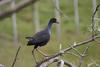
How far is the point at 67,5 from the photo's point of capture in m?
14.8

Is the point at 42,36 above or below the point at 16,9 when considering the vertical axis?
below

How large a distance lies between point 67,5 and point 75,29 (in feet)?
5.15

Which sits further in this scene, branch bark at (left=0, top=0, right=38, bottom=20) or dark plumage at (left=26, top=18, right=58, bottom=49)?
dark plumage at (left=26, top=18, right=58, bottom=49)

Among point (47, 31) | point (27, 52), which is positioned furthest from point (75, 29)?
point (47, 31)

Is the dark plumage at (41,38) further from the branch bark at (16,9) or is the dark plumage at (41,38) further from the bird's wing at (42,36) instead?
the branch bark at (16,9)

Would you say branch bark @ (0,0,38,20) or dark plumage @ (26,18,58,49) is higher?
branch bark @ (0,0,38,20)

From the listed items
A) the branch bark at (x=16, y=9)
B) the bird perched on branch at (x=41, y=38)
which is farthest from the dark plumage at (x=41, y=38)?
the branch bark at (x=16, y=9)

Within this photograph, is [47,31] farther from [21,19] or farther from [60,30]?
[21,19]

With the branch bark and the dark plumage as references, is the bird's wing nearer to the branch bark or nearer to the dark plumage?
the dark plumage

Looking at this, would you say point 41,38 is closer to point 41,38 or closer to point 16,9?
point 41,38

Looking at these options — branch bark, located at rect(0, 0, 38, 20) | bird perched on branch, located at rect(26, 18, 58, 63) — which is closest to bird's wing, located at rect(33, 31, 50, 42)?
bird perched on branch, located at rect(26, 18, 58, 63)

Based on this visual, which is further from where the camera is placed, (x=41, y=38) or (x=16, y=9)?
(x=41, y=38)

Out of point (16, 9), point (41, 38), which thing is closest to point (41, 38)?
point (41, 38)

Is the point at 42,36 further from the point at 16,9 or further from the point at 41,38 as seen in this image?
the point at 16,9
